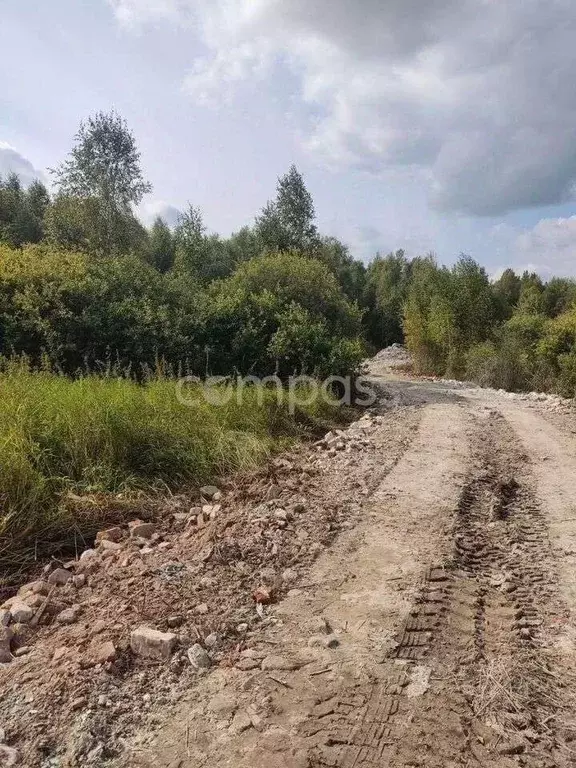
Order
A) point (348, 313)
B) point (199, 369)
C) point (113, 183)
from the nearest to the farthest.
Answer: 1. point (199, 369)
2. point (348, 313)
3. point (113, 183)

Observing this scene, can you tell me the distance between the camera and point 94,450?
5.59 meters

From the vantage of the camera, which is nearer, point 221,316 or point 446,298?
point 221,316

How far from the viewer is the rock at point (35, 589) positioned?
3.61 metres

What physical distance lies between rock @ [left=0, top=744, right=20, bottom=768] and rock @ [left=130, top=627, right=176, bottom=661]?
0.68 meters

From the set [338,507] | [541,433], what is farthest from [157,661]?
[541,433]

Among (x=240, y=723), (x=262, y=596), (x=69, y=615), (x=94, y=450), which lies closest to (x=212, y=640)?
(x=262, y=596)

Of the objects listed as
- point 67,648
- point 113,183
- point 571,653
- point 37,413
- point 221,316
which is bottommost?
point 67,648

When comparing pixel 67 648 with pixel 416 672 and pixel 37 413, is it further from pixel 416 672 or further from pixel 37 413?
pixel 37 413

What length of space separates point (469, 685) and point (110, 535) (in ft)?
10.2

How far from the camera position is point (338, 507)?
4.89 m

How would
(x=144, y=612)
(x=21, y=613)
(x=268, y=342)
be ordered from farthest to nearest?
→ (x=268, y=342) → (x=21, y=613) → (x=144, y=612)

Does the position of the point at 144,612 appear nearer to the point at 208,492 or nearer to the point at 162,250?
the point at 208,492

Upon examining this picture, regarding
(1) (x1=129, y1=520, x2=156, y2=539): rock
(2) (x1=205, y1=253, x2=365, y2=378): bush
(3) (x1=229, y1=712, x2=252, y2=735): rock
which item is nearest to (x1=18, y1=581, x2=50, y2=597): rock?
(1) (x1=129, y1=520, x2=156, y2=539): rock

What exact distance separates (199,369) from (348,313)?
7579 millimetres
